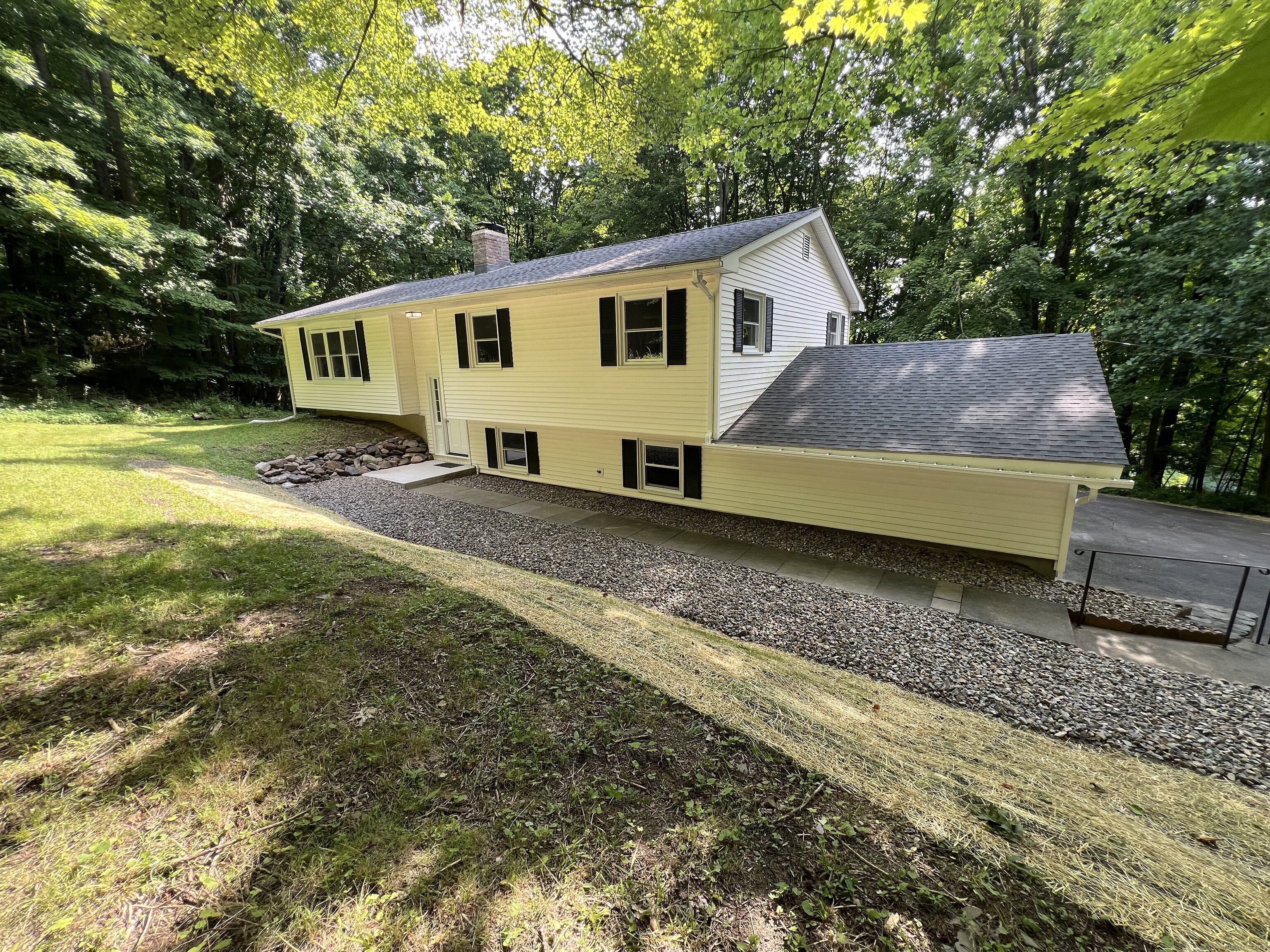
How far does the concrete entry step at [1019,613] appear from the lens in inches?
244

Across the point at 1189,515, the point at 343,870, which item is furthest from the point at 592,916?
the point at 1189,515

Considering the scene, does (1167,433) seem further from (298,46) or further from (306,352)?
(306,352)

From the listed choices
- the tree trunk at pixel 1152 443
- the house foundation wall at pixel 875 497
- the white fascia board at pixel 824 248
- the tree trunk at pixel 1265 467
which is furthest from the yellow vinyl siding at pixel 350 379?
the tree trunk at pixel 1265 467

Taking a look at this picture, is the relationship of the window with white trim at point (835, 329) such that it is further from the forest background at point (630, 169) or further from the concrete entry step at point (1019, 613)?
the concrete entry step at point (1019, 613)

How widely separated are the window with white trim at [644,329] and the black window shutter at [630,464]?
201 cm

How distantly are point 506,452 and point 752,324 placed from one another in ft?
23.3

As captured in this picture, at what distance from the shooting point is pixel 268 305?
22016 mm

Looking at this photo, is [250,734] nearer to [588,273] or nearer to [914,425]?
[588,273]

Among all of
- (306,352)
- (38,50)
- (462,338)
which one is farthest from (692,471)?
(38,50)

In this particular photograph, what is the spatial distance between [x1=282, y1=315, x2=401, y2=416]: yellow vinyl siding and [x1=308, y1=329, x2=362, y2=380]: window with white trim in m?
0.13

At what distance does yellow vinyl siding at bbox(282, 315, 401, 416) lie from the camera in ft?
48.5

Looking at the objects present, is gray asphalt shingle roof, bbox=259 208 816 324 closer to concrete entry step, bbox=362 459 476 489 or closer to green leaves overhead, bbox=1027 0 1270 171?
concrete entry step, bbox=362 459 476 489

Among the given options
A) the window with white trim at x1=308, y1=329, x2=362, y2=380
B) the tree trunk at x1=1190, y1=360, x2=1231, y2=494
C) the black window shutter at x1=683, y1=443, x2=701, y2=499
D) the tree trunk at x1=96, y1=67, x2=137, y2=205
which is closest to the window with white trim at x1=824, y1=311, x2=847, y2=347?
the black window shutter at x1=683, y1=443, x2=701, y2=499

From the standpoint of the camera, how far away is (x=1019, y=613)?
6.68 meters
